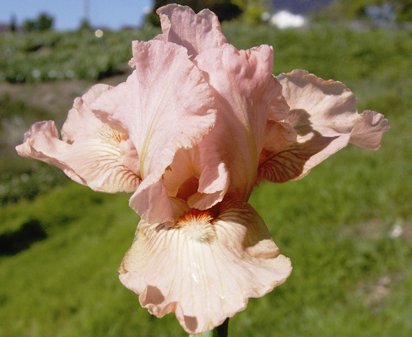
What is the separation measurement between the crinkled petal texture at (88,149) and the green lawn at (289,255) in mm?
2140

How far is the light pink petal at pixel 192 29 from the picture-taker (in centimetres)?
78

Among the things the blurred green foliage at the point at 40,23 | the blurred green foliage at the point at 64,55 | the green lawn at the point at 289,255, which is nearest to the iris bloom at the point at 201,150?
the green lawn at the point at 289,255

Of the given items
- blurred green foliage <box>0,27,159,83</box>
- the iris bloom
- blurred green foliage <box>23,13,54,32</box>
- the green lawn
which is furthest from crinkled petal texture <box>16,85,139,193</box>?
blurred green foliage <box>23,13,54,32</box>

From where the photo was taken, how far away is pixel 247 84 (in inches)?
30.2

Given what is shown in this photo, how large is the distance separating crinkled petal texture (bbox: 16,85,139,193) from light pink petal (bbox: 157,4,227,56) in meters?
0.12

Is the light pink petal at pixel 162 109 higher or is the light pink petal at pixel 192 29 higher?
the light pink petal at pixel 192 29

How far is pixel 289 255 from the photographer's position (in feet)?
11.8

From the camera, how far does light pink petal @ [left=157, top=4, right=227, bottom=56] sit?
30.9 inches

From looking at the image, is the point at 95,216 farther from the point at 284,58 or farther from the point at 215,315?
the point at 215,315

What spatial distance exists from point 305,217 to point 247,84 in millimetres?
3367

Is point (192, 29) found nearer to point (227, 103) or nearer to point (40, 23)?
point (227, 103)

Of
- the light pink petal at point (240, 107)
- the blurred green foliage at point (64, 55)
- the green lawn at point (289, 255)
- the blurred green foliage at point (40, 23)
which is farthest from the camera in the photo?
the blurred green foliage at point (40, 23)

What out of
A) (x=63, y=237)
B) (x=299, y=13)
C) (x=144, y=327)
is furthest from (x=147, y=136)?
(x=299, y=13)

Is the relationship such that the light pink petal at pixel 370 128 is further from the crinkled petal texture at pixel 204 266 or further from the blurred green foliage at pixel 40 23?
the blurred green foliage at pixel 40 23
